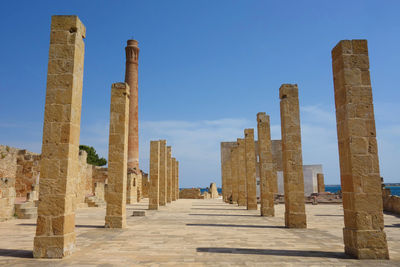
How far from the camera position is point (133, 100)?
33125mm

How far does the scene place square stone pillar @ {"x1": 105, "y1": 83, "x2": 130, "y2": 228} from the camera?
29.8ft

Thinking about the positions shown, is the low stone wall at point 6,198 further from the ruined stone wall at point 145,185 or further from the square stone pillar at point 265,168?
the ruined stone wall at point 145,185

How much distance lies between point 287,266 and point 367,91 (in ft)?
13.0

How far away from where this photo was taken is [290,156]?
32.1ft

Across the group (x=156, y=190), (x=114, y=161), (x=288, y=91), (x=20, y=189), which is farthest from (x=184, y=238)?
(x=20, y=189)

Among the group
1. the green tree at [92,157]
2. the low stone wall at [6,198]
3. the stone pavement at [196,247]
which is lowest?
the stone pavement at [196,247]

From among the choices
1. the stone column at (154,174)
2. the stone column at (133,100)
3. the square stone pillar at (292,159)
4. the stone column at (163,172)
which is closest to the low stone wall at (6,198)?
the stone column at (154,174)

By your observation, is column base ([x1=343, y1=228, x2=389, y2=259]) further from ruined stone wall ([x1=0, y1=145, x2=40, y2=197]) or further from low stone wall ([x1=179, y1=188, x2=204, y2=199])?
low stone wall ([x1=179, y1=188, x2=204, y2=199])

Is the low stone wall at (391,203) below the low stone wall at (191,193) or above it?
above

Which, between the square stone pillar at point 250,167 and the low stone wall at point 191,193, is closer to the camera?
the square stone pillar at point 250,167

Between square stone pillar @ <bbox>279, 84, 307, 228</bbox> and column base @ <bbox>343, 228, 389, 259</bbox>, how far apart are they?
148 inches

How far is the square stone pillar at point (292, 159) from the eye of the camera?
9.41m

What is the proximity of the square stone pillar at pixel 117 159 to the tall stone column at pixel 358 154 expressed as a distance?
6273 millimetres

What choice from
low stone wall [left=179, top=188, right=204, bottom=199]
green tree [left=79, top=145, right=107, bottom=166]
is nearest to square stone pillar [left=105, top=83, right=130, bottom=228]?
low stone wall [left=179, top=188, right=204, bottom=199]
